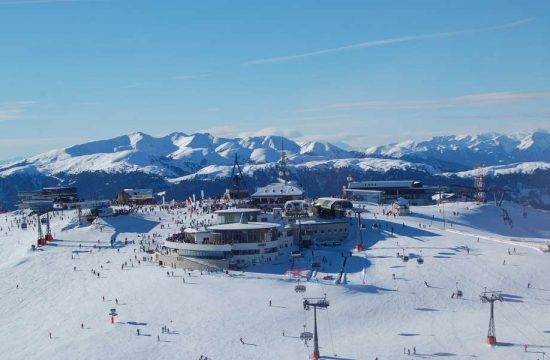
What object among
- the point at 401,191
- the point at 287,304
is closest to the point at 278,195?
Result: the point at 401,191

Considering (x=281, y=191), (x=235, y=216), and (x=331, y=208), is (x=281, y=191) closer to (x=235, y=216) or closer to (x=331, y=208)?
(x=331, y=208)

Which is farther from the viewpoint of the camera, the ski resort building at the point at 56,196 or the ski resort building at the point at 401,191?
the ski resort building at the point at 401,191

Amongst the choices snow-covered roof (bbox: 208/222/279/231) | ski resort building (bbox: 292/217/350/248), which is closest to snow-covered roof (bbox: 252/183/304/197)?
ski resort building (bbox: 292/217/350/248)

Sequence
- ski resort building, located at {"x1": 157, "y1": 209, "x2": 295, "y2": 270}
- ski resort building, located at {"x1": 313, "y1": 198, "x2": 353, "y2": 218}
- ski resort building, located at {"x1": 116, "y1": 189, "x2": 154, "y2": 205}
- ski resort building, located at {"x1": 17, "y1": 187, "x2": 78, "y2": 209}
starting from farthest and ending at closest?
ski resort building, located at {"x1": 116, "y1": 189, "x2": 154, "y2": 205}
ski resort building, located at {"x1": 17, "y1": 187, "x2": 78, "y2": 209}
ski resort building, located at {"x1": 313, "y1": 198, "x2": 353, "y2": 218}
ski resort building, located at {"x1": 157, "y1": 209, "x2": 295, "y2": 270}

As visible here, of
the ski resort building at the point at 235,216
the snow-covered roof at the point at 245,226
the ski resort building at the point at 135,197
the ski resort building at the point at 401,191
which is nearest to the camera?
the snow-covered roof at the point at 245,226

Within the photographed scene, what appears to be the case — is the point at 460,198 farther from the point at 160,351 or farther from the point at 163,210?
the point at 160,351

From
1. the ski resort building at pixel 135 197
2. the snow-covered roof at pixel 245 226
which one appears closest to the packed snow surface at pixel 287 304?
the snow-covered roof at pixel 245 226

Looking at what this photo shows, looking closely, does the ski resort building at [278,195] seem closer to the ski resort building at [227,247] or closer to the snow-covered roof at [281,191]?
the snow-covered roof at [281,191]

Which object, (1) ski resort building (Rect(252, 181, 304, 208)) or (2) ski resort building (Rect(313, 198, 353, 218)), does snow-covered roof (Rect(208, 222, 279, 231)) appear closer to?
(2) ski resort building (Rect(313, 198, 353, 218))

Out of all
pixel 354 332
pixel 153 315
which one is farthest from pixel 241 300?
pixel 354 332
